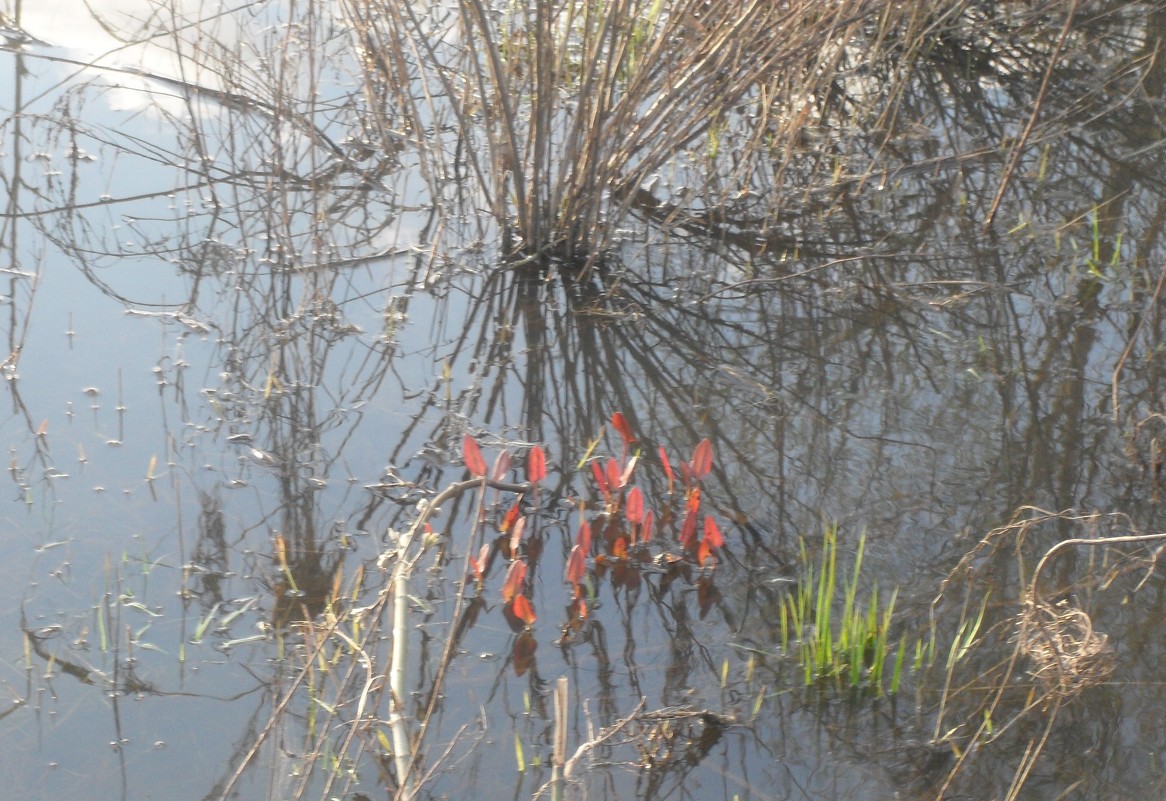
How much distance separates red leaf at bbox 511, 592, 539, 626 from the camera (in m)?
2.70

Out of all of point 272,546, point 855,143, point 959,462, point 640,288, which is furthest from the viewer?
point 855,143

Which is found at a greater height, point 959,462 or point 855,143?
point 855,143

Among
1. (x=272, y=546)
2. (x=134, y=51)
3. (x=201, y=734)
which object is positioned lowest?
(x=201, y=734)

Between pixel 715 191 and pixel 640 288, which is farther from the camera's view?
pixel 715 191

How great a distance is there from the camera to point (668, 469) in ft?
10.6

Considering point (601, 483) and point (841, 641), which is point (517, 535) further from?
point (841, 641)

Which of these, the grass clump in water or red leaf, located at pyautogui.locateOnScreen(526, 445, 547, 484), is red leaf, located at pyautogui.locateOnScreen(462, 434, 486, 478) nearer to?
red leaf, located at pyautogui.locateOnScreen(526, 445, 547, 484)

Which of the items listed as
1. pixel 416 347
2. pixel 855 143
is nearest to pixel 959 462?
pixel 416 347

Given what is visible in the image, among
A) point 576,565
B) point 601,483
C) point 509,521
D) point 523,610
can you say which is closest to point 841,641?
point 576,565

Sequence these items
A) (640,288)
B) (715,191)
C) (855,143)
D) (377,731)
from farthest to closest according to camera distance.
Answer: (855,143) → (715,191) → (640,288) → (377,731)

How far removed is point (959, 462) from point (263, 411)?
2.06 m

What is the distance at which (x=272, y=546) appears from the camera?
3.02 m

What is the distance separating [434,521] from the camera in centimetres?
316

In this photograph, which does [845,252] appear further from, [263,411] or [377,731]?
[377,731]
